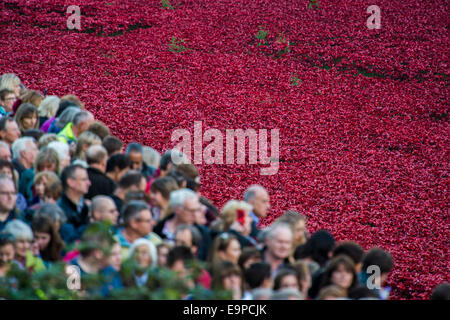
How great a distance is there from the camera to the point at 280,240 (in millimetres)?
5695

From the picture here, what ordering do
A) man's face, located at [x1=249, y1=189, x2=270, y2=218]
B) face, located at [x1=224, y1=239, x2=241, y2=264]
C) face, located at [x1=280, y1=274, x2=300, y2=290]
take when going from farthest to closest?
man's face, located at [x1=249, y1=189, x2=270, y2=218] → face, located at [x1=224, y1=239, x2=241, y2=264] → face, located at [x1=280, y1=274, x2=300, y2=290]

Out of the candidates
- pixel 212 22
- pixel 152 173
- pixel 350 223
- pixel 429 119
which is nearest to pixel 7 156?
pixel 152 173

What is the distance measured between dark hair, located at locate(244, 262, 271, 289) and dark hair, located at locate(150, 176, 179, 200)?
5.22 ft

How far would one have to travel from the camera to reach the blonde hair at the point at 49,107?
9445mm

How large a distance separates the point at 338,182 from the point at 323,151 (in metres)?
1.35

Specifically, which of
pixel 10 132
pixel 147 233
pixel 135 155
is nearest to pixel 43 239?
pixel 147 233

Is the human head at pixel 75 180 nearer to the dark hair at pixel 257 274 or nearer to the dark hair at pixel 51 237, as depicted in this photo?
the dark hair at pixel 51 237

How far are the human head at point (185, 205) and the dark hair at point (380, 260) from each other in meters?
1.57

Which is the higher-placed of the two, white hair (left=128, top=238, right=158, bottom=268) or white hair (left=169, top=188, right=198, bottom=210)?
white hair (left=169, top=188, right=198, bottom=210)

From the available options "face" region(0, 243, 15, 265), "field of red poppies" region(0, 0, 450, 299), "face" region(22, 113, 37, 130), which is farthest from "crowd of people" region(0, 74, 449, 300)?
"field of red poppies" region(0, 0, 450, 299)

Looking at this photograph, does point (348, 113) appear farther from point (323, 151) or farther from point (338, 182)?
point (338, 182)

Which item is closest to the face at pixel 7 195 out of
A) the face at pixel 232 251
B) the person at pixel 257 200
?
the face at pixel 232 251

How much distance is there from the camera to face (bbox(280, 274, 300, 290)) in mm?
5141

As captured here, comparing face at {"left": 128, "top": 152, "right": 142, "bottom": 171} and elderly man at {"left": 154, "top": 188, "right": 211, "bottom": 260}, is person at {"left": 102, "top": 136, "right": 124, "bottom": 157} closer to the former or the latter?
face at {"left": 128, "top": 152, "right": 142, "bottom": 171}
